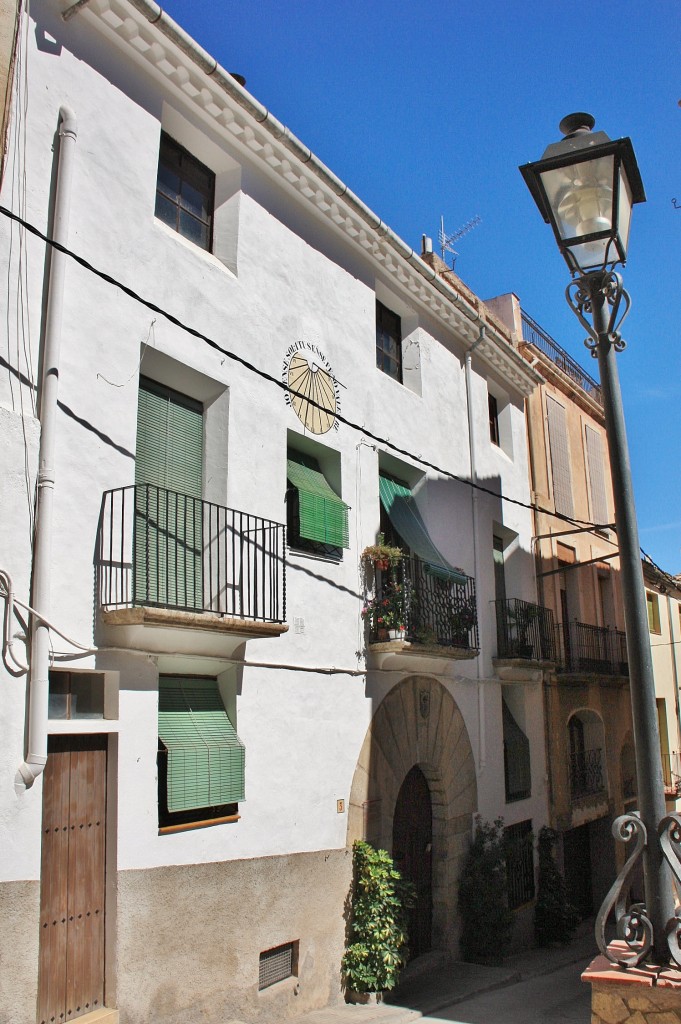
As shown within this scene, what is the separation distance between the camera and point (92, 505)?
7.55m

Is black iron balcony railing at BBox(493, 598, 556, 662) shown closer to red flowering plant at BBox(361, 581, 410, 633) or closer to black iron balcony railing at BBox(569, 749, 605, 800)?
black iron balcony railing at BBox(569, 749, 605, 800)

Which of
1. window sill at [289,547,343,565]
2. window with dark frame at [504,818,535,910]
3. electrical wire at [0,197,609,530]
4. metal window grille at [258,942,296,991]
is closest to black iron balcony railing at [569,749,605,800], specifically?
window with dark frame at [504,818,535,910]

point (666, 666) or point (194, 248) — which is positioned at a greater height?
point (194, 248)

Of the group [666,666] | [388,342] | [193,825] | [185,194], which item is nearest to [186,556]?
[193,825]

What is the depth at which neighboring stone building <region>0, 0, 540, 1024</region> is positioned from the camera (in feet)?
23.2

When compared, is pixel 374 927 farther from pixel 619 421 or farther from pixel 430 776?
pixel 619 421

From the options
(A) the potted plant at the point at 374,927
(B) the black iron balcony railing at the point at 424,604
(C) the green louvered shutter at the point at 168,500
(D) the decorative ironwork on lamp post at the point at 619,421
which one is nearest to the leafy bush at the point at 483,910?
(A) the potted plant at the point at 374,927

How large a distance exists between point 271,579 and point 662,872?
205 inches

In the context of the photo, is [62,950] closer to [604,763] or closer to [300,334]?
[300,334]

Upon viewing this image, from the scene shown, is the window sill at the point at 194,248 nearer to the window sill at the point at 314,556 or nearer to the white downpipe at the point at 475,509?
the window sill at the point at 314,556

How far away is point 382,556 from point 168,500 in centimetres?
369

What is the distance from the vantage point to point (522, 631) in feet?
50.4

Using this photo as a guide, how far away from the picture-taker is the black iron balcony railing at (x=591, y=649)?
1769 cm

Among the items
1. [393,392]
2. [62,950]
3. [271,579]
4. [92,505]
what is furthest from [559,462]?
[62,950]
